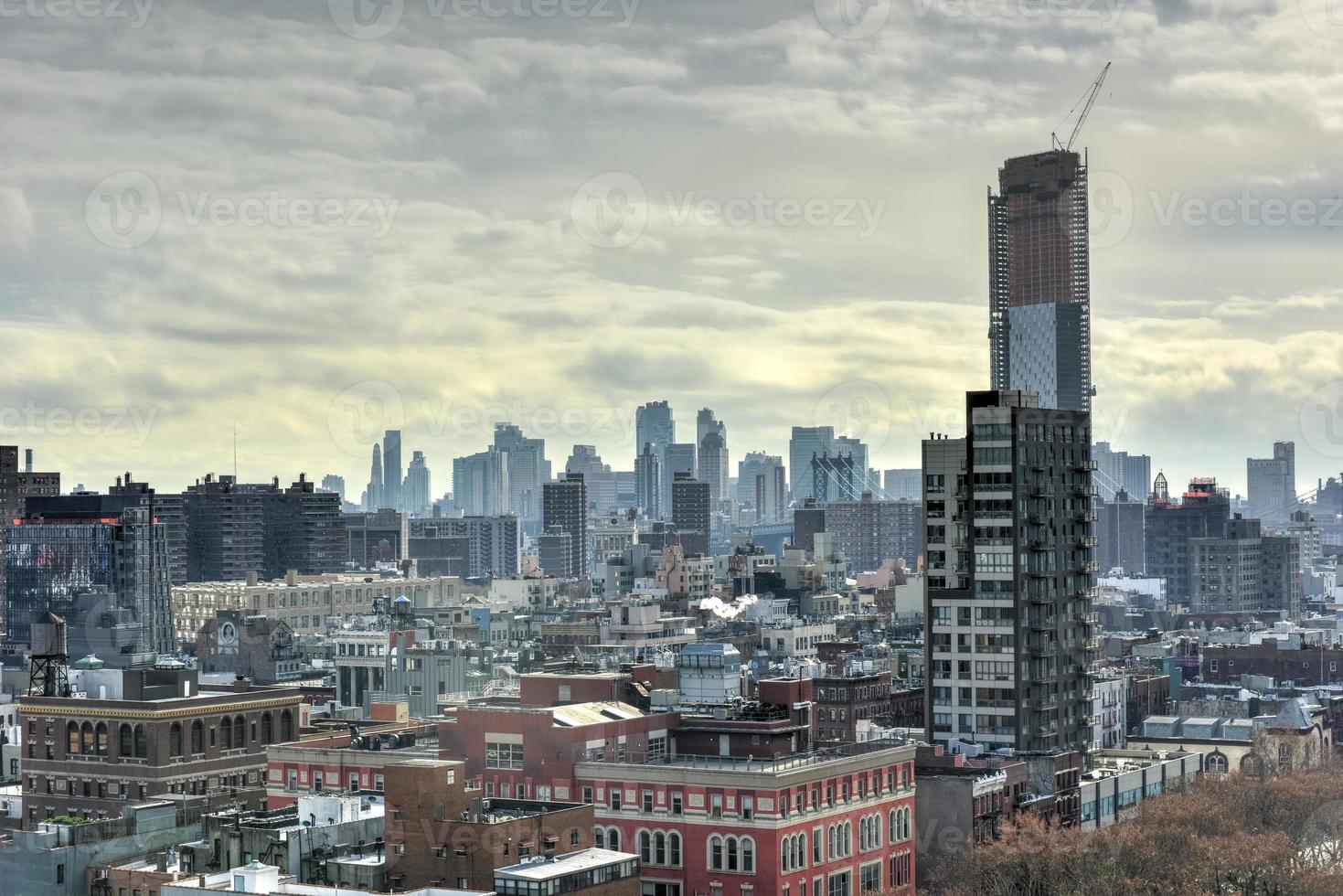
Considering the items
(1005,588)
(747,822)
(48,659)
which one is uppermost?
(1005,588)

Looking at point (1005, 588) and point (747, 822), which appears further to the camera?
point (1005, 588)

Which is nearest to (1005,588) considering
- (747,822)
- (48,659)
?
(747,822)

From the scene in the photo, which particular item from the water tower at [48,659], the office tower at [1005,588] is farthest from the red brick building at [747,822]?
the water tower at [48,659]

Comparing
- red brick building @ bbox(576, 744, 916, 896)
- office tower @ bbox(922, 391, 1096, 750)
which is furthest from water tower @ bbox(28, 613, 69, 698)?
office tower @ bbox(922, 391, 1096, 750)

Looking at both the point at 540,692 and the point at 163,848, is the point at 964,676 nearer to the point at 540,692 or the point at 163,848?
the point at 540,692

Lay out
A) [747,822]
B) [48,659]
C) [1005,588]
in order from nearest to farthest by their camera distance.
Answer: [747,822] → [48,659] → [1005,588]

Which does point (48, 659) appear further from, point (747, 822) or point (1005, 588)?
point (1005, 588)

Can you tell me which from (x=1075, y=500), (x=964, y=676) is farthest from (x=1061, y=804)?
(x=1075, y=500)

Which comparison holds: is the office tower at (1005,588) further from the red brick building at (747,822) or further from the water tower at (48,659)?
the water tower at (48,659)
